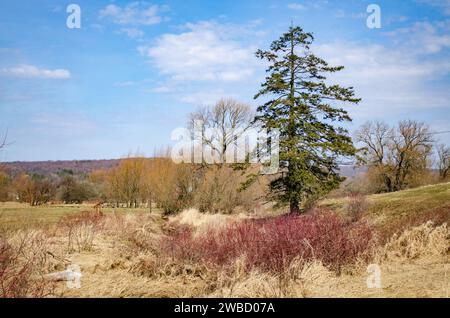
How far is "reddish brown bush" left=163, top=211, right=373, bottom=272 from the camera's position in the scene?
9.30m

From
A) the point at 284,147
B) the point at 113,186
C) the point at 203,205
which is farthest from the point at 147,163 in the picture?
the point at 284,147

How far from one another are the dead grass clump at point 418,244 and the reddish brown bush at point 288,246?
3.12 feet

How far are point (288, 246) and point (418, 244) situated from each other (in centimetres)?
428

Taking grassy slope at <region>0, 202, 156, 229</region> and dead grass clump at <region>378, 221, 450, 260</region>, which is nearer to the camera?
dead grass clump at <region>378, 221, 450, 260</region>

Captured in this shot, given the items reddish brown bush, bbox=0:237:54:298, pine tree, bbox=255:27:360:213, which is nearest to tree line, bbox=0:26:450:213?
pine tree, bbox=255:27:360:213

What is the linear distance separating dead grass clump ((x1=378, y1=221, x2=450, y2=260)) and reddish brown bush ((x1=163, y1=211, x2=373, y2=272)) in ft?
3.12

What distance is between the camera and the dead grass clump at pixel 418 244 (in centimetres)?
1064

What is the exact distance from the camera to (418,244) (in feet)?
36.5

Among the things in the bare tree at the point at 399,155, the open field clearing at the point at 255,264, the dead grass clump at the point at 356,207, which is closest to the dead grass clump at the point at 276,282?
the open field clearing at the point at 255,264

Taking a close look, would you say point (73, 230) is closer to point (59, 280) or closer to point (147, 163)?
point (59, 280)

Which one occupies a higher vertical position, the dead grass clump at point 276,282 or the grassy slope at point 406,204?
the grassy slope at point 406,204

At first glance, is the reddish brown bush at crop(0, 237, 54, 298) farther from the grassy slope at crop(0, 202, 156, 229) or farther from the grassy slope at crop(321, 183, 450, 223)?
the grassy slope at crop(321, 183, 450, 223)

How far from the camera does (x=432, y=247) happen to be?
10914 millimetres

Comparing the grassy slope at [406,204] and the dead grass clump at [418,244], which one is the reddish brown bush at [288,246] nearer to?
the dead grass clump at [418,244]
